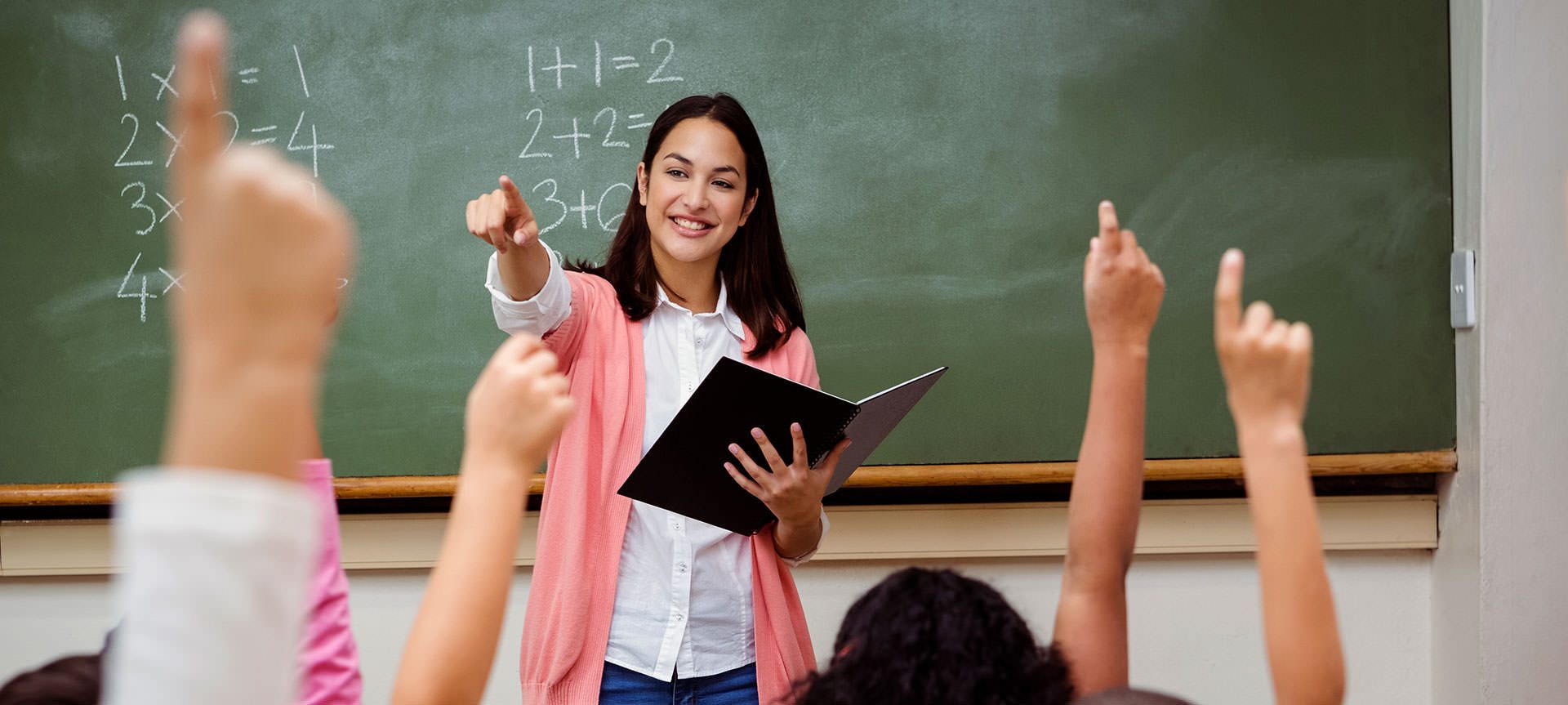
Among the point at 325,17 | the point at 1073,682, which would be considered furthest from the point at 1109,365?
the point at 325,17

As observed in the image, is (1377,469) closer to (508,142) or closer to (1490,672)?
(1490,672)

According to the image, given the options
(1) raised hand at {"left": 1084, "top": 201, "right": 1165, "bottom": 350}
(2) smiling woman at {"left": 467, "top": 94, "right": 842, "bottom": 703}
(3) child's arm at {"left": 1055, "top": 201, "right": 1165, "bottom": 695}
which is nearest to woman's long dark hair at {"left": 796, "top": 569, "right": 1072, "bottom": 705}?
(3) child's arm at {"left": 1055, "top": 201, "right": 1165, "bottom": 695}

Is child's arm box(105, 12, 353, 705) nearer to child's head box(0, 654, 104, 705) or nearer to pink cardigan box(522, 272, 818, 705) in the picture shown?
child's head box(0, 654, 104, 705)

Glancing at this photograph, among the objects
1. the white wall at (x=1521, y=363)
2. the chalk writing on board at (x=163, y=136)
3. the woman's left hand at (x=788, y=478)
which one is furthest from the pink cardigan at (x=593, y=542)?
the white wall at (x=1521, y=363)

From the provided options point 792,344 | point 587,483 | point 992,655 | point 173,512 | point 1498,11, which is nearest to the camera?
point 173,512

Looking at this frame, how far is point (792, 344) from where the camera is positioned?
6.06 ft

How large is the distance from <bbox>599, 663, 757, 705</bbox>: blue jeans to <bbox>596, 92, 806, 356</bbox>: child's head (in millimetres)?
473

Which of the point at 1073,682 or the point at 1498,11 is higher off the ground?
the point at 1498,11

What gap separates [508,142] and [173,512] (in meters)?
1.95

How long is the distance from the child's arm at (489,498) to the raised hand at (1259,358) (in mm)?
416

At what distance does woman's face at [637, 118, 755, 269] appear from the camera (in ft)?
5.79

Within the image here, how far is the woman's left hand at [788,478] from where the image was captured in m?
1.57

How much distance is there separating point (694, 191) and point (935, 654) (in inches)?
38.5

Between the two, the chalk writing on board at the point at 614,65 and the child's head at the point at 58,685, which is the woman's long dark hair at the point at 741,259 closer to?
the chalk writing on board at the point at 614,65
